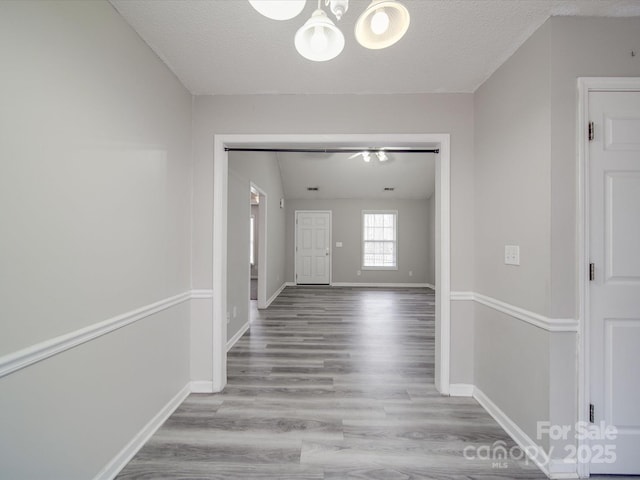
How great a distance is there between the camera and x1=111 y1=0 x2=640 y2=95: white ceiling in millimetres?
1542

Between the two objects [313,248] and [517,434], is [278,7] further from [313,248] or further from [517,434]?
[313,248]

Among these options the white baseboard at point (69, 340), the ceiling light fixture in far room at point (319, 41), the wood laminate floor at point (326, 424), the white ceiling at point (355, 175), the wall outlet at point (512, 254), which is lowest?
the wood laminate floor at point (326, 424)

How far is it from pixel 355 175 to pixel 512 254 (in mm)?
5547

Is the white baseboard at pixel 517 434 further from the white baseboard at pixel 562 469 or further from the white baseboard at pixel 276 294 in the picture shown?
the white baseboard at pixel 276 294

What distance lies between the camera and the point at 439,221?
8.11 feet

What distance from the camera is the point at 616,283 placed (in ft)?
5.13

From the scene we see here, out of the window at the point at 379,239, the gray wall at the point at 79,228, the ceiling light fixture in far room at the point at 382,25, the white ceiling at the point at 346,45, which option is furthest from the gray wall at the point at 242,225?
the window at the point at 379,239

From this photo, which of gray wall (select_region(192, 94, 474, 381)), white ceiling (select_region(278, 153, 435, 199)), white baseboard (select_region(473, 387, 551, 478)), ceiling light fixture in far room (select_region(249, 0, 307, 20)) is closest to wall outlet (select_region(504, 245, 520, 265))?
gray wall (select_region(192, 94, 474, 381))

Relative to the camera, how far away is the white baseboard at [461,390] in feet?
7.74

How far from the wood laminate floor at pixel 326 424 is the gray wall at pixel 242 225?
0.61 meters

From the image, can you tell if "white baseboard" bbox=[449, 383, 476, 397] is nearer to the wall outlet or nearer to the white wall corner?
the wall outlet

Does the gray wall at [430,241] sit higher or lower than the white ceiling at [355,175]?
lower

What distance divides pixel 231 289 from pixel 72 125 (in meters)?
2.46

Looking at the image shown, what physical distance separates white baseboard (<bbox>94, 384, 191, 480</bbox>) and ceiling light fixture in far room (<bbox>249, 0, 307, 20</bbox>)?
2.15 m
